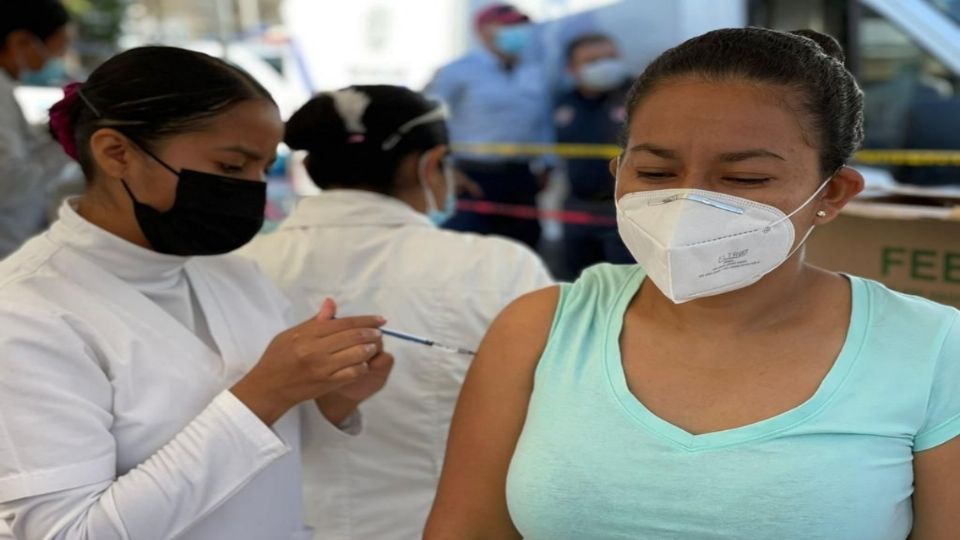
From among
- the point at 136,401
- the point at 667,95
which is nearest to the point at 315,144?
the point at 136,401

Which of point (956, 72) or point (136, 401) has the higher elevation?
point (136, 401)

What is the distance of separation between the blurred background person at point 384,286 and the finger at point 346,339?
0.42m

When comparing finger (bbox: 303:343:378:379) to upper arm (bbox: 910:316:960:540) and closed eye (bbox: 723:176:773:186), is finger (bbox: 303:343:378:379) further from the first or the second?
upper arm (bbox: 910:316:960:540)

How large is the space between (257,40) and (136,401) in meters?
6.89

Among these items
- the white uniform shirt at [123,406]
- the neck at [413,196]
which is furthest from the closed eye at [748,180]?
the neck at [413,196]

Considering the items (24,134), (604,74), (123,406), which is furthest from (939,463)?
(604,74)

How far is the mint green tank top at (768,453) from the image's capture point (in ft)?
3.36

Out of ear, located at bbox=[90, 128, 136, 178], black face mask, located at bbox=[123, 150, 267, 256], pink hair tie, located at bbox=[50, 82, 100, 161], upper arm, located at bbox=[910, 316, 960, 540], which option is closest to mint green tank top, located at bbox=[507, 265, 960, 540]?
upper arm, located at bbox=[910, 316, 960, 540]

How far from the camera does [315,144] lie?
6.27 feet

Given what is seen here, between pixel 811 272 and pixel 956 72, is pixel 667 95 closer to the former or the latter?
pixel 811 272

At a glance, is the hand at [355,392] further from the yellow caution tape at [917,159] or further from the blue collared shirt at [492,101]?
the blue collared shirt at [492,101]

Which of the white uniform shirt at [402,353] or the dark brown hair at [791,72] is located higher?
the dark brown hair at [791,72]

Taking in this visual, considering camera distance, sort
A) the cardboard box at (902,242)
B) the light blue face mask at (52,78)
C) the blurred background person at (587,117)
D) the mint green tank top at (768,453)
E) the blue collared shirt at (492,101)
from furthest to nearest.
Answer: the light blue face mask at (52,78) < the blue collared shirt at (492,101) < the blurred background person at (587,117) < the cardboard box at (902,242) < the mint green tank top at (768,453)

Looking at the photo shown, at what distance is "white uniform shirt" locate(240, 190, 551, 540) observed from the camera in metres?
1.75
